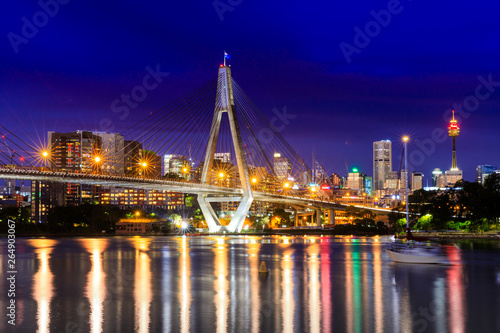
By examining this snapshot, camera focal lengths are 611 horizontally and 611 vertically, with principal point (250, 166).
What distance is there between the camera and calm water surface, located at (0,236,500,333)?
1850 cm

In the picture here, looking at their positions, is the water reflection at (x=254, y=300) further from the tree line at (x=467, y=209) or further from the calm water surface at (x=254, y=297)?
the tree line at (x=467, y=209)

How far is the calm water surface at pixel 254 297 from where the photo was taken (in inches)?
728

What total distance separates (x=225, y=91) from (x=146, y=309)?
64604 millimetres

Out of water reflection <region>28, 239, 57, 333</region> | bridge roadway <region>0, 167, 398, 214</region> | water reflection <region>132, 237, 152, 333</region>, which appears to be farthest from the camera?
bridge roadway <region>0, 167, 398, 214</region>

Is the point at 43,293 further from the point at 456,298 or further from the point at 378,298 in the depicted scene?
the point at 456,298

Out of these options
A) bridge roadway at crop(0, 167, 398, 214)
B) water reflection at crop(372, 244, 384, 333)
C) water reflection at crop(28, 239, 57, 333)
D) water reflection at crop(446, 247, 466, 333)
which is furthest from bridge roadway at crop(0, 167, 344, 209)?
water reflection at crop(446, 247, 466, 333)

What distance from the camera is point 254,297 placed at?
24.0 m

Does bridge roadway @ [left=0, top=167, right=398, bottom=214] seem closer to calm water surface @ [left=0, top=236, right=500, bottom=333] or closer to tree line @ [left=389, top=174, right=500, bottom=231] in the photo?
tree line @ [left=389, top=174, right=500, bottom=231]

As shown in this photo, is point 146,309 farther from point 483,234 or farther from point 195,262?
point 483,234

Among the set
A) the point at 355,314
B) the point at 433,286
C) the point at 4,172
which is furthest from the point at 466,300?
the point at 4,172

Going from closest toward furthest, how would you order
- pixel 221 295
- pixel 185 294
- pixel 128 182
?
pixel 221 295
pixel 185 294
pixel 128 182

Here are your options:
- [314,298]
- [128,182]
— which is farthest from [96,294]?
→ [128,182]

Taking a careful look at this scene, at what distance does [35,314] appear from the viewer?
20438mm

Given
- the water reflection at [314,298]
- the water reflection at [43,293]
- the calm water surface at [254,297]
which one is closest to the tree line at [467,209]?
the calm water surface at [254,297]
